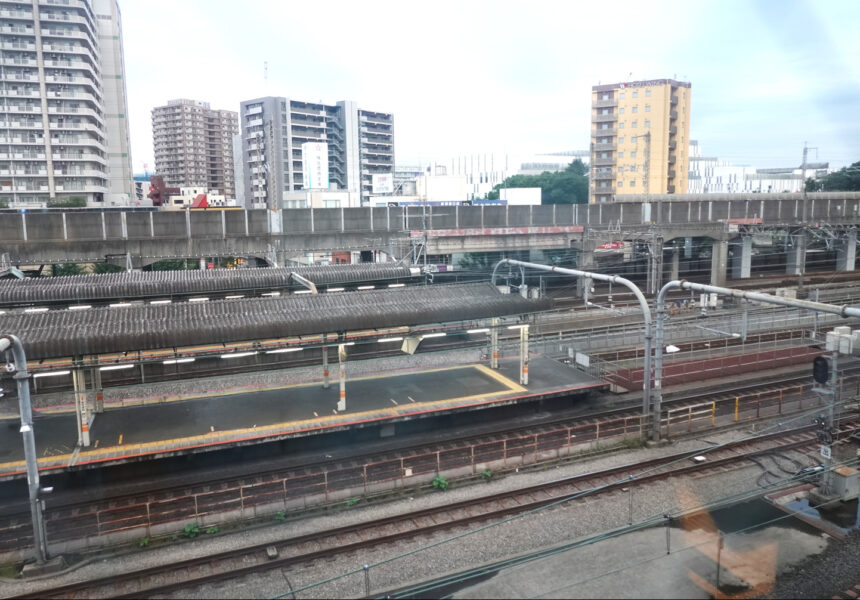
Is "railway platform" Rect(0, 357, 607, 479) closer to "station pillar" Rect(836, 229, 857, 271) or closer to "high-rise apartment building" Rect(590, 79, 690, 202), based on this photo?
"station pillar" Rect(836, 229, 857, 271)

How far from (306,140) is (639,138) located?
1311 inches

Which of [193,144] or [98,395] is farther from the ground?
[193,144]

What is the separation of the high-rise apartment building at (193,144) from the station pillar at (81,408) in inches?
3342

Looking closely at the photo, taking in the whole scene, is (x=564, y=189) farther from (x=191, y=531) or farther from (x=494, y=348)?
(x=191, y=531)

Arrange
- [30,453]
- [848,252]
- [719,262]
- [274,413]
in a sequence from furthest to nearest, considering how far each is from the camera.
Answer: [848,252] → [719,262] → [274,413] → [30,453]

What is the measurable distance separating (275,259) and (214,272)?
734 centimetres

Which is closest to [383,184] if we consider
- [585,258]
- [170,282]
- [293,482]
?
[585,258]

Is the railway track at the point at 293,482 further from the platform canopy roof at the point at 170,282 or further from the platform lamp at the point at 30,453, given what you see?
the platform canopy roof at the point at 170,282

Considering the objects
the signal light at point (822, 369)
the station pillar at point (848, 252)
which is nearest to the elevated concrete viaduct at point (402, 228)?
the station pillar at point (848, 252)

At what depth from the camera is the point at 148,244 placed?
25109mm

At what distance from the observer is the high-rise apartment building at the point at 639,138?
48.2 meters

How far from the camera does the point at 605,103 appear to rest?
165ft

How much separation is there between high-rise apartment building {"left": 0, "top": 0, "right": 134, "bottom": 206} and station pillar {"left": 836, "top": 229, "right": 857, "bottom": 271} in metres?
53.4

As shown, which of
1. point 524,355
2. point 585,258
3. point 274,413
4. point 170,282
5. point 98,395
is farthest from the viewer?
point 585,258
